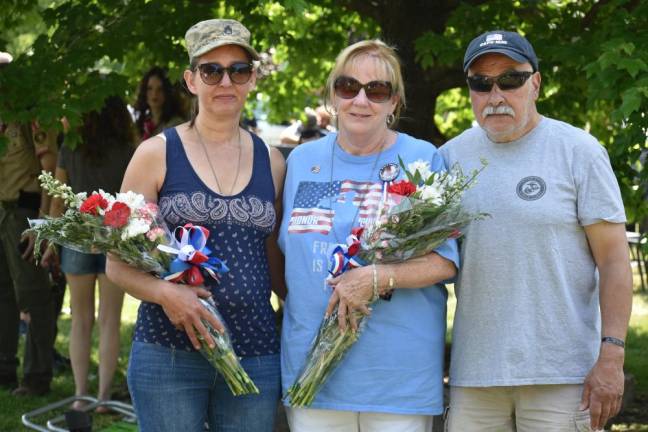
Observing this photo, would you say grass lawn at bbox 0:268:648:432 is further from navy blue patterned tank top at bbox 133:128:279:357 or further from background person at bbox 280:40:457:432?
background person at bbox 280:40:457:432

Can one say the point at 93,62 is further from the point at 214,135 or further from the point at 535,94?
the point at 535,94

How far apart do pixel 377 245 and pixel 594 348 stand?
90 cm

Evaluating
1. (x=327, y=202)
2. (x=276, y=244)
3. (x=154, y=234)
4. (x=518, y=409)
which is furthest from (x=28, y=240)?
(x=518, y=409)

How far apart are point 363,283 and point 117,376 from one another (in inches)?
201

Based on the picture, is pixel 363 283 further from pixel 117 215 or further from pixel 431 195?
pixel 117 215

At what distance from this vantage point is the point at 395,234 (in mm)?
3221

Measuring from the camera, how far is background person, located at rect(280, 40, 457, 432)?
3326 millimetres

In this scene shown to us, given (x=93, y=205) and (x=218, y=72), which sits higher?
(x=218, y=72)

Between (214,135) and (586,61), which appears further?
(586,61)

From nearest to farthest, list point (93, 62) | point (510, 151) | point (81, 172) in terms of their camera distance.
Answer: point (510, 151) → point (93, 62) → point (81, 172)

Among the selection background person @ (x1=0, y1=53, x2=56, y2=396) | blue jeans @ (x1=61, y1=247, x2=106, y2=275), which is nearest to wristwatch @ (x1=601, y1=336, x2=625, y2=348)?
blue jeans @ (x1=61, y1=247, x2=106, y2=275)

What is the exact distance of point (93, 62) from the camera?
6.06 metres

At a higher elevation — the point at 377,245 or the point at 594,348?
the point at 377,245

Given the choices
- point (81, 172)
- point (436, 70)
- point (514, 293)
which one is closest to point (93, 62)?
point (81, 172)
